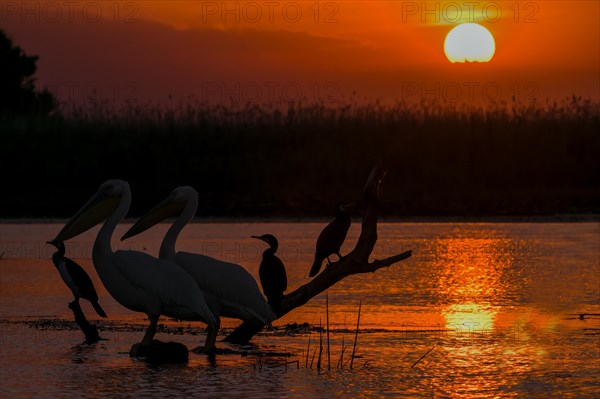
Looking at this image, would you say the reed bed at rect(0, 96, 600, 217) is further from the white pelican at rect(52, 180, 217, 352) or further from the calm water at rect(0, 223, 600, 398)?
the white pelican at rect(52, 180, 217, 352)

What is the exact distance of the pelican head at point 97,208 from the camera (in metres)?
8.91

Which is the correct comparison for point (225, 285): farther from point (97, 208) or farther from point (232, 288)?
point (97, 208)

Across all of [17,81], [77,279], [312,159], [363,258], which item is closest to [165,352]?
[77,279]

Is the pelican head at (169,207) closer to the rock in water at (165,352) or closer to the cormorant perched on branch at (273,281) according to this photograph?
the cormorant perched on branch at (273,281)

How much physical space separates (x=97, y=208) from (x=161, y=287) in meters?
1.09

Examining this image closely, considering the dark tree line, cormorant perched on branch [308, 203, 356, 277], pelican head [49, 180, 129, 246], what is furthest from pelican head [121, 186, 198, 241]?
the dark tree line

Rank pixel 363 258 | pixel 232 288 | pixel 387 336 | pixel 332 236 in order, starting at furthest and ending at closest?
pixel 332 236 → pixel 387 336 → pixel 363 258 → pixel 232 288

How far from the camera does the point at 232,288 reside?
852cm

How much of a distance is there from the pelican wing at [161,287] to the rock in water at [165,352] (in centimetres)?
25

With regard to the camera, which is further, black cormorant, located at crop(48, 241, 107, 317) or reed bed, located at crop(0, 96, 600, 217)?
reed bed, located at crop(0, 96, 600, 217)

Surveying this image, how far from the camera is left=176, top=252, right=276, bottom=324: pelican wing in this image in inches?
336

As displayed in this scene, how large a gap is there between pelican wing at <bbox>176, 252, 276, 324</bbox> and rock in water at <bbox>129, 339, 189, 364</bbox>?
1.74 ft

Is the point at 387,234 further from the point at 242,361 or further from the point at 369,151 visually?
the point at 242,361

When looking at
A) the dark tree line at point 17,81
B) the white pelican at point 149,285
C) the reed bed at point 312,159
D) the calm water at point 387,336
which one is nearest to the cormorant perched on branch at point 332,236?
the calm water at point 387,336
